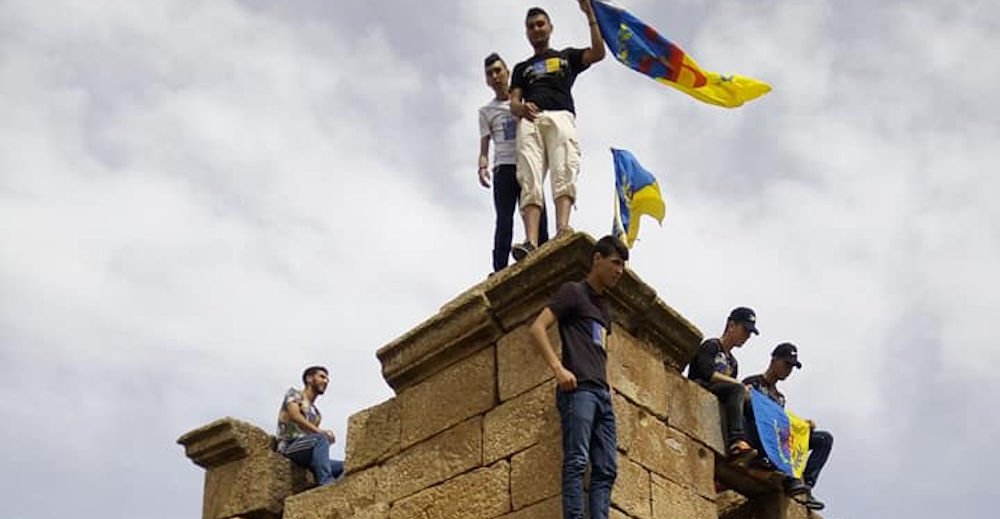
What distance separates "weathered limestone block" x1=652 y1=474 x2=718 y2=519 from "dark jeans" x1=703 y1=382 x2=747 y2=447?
2.09 feet

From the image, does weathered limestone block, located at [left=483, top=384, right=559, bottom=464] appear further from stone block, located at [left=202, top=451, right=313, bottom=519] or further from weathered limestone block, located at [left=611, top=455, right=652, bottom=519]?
stone block, located at [left=202, top=451, right=313, bottom=519]

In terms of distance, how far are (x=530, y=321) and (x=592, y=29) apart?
2.36 m

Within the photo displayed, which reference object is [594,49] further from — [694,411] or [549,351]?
[549,351]

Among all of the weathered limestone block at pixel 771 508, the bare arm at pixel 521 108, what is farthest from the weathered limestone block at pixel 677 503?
the bare arm at pixel 521 108

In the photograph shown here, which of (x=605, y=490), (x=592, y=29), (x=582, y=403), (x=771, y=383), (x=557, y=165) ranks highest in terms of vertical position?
(x=592, y=29)

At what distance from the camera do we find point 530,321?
281 inches

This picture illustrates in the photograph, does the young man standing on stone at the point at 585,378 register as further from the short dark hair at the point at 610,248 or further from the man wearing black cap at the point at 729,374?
the man wearing black cap at the point at 729,374

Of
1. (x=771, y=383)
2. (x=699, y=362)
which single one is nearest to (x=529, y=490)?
(x=699, y=362)

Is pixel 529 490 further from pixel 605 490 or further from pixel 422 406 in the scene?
pixel 422 406

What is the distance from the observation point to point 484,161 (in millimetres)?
8742

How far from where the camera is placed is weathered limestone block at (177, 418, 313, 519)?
892cm

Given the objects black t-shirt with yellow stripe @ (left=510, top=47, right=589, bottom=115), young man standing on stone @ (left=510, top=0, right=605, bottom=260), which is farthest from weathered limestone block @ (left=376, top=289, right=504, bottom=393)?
black t-shirt with yellow stripe @ (left=510, top=47, right=589, bottom=115)

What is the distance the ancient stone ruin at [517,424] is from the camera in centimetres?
671

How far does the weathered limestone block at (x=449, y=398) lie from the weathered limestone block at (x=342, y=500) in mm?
398
